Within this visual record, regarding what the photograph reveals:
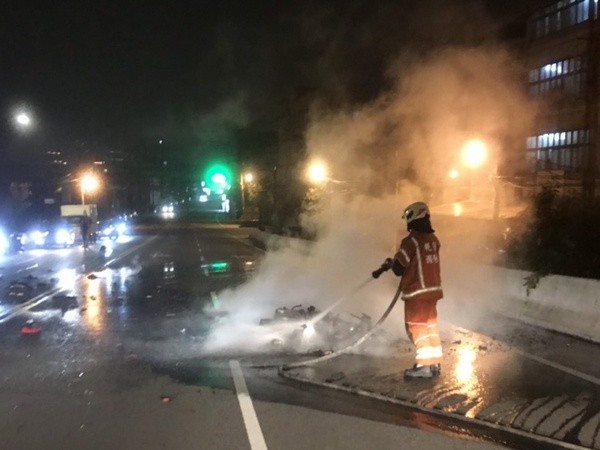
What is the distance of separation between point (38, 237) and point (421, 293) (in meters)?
28.4

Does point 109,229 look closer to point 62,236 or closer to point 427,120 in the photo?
point 62,236

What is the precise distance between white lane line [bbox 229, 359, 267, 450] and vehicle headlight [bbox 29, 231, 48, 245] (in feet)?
87.4

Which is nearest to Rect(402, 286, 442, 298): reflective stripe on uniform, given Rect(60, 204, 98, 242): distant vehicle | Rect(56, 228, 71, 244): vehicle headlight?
Rect(60, 204, 98, 242): distant vehicle

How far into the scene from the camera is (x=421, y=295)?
612 cm

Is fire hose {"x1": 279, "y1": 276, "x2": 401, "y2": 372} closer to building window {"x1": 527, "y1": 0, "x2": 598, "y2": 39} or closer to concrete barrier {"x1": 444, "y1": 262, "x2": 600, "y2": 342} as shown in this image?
concrete barrier {"x1": 444, "y1": 262, "x2": 600, "y2": 342}

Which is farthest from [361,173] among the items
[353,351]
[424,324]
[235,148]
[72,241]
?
[235,148]

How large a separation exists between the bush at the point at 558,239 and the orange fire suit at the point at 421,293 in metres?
4.06

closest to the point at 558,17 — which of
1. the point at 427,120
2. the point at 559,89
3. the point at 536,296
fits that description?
the point at 559,89

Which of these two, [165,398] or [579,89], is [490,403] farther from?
[579,89]

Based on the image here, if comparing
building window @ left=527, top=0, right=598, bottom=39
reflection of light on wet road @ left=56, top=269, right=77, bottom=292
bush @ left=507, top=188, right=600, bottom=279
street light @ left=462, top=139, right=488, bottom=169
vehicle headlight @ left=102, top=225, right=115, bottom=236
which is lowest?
vehicle headlight @ left=102, top=225, right=115, bottom=236

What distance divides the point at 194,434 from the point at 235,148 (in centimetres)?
3346

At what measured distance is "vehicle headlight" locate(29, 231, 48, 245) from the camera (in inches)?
1229

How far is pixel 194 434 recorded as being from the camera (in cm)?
474

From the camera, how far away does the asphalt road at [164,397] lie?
4.64 m
